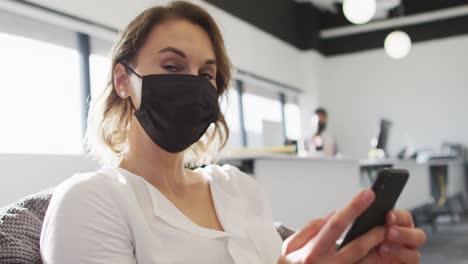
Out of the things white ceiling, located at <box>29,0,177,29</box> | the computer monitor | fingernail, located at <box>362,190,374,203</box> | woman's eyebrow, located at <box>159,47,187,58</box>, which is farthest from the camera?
the computer monitor

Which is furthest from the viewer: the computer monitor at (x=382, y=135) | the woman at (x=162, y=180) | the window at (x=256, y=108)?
the window at (x=256, y=108)

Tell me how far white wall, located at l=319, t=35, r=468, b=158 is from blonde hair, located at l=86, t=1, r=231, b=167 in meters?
7.29

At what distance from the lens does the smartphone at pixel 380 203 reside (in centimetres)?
68

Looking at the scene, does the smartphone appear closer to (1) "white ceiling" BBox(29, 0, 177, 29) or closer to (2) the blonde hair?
(2) the blonde hair

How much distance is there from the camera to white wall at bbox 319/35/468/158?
7766 millimetres

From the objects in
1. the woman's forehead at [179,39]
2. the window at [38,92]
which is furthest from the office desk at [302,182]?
the window at [38,92]

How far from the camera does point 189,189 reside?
122cm

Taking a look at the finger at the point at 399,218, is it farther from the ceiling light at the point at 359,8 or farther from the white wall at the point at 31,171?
the ceiling light at the point at 359,8

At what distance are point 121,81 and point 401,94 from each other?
25.0 ft

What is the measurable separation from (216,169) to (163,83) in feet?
0.96

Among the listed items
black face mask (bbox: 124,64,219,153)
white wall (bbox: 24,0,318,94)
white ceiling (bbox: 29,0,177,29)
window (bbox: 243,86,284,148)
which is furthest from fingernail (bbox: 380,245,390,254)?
window (bbox: 243,86,284,148)

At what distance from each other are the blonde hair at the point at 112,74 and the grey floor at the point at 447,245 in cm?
341

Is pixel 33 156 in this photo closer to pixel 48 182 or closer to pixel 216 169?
pixel 48 182

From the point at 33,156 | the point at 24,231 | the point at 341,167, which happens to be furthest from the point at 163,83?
the point at 341,167
